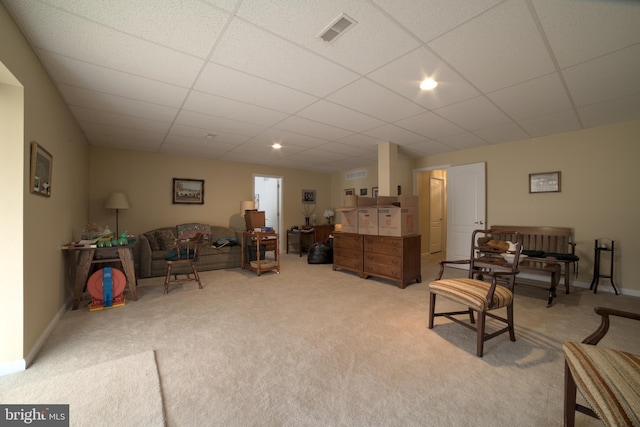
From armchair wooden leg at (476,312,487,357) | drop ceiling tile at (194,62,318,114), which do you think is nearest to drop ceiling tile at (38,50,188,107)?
drop ceiling tile at (194,62,318,114)

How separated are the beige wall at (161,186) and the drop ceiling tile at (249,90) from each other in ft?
11.4

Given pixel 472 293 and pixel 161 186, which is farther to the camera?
pixel 161 186

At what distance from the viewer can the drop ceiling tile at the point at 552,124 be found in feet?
11.1

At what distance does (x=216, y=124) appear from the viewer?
366 cm

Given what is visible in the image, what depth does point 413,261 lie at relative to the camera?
13.5 ft

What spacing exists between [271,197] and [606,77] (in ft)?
22.1

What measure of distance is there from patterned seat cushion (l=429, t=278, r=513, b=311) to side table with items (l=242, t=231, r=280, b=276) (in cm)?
313

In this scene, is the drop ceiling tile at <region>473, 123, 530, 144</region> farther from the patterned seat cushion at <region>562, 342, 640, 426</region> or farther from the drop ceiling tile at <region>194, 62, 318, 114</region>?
the patterned seat cushion at <region>562, 342, 640, 426</region>

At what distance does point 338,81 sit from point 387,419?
261 cm

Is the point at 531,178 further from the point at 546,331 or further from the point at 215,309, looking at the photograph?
the point at 215,309

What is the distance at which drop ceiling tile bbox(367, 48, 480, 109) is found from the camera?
2133 millimetres

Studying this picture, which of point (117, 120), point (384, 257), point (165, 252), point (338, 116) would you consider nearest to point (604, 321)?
point (384, 257)

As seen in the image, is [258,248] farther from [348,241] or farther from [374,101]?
[374,101]

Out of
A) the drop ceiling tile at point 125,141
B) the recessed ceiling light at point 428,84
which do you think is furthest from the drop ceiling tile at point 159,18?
the drop ceiling tile at point 125,141
